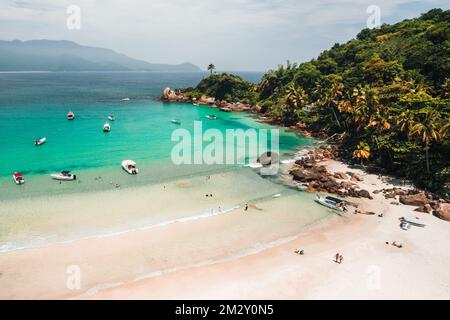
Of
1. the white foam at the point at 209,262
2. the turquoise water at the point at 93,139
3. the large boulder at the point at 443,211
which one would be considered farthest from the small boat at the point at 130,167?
the large boulder at the point at 443,211

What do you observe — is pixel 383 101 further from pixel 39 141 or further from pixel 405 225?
pixel 39 141

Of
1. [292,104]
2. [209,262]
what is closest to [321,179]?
[209,262]

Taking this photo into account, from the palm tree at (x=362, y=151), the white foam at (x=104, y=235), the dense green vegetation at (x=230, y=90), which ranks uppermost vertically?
the dense green vegetation at (x=230, y=90)

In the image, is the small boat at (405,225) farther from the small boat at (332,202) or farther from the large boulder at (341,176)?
the large boulder at (341,176)

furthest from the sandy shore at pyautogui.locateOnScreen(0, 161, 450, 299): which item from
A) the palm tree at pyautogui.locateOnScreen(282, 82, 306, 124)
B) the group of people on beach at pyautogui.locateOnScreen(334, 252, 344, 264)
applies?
the palm tree at pyautogui.locateOnScreen(282, 82, 306, 124)

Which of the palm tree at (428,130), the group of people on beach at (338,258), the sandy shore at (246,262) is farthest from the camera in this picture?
the palm tree at (428,130)

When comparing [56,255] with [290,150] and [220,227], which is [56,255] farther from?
[290,150]
